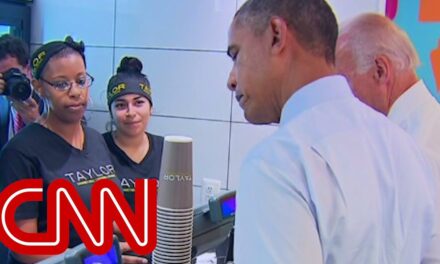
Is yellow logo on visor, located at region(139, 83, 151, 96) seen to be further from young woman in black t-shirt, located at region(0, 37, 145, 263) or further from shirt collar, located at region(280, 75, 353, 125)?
shirt collar, located at region(280, 75, 353, 125)

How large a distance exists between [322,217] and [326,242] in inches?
1.6

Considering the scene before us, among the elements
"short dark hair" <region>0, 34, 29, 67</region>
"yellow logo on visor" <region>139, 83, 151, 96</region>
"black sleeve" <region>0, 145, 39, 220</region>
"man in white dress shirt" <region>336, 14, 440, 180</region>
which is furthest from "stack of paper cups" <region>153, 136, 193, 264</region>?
"short dark hair" <region>0, 34, 29, 67</region>

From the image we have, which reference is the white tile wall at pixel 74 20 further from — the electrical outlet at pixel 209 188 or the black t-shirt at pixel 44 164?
the black t-shirt at pixel 44 164

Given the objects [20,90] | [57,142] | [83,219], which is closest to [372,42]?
[83,219]

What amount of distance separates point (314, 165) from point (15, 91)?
156cm

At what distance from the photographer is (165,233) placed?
0.89 metres

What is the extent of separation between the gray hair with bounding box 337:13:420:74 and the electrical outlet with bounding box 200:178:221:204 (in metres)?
1.22

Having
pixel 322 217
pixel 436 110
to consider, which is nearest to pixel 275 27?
pixel 322 217

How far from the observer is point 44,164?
144 cm

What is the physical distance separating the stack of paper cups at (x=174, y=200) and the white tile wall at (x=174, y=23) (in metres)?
1.47

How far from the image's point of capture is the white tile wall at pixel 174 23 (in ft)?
7.49

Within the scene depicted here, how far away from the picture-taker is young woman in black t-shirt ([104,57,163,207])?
6.36 feet

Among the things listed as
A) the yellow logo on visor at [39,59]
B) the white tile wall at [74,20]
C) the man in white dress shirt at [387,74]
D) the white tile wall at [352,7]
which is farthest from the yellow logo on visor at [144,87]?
the man in white dress shirt at [387,74]

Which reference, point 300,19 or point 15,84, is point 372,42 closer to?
point 300,19
